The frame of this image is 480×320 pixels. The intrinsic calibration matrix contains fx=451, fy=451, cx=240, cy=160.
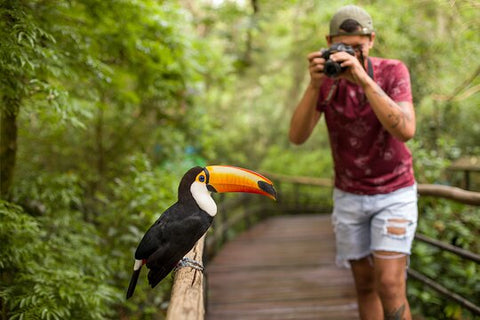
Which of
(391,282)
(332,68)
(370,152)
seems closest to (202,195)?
(332,68)

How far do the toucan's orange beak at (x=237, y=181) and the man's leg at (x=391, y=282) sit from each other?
3.08ft

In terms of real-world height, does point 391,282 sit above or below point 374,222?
below

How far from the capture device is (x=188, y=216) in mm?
1521

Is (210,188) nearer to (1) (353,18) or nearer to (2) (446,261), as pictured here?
(1) (353,18)

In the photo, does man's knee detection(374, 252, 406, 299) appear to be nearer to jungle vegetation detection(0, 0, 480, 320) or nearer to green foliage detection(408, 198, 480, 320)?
jungle vegetation detection(0, 0, 480, 320)

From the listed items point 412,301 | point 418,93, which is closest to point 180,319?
point 412,301

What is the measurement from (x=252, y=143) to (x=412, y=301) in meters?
9.55

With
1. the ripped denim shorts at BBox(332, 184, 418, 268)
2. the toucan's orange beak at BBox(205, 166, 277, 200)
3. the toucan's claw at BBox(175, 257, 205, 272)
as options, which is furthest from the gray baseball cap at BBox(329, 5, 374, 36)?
the toucan's claw at BBox(175, 257, 205, 272)

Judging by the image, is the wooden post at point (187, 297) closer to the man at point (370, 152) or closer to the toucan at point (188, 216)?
the toucan at point (188, 216)

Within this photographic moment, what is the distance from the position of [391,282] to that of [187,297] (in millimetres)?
1192

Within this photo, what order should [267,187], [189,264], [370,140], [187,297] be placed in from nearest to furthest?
[187,297] < [267,187] < [189,264] < [370,140]

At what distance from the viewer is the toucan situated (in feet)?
4.94

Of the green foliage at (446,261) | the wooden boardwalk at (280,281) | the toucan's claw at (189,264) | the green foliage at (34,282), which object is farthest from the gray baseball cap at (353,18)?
the wooden boardwalk at (280,281)

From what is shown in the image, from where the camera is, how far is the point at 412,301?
3.79 meters
